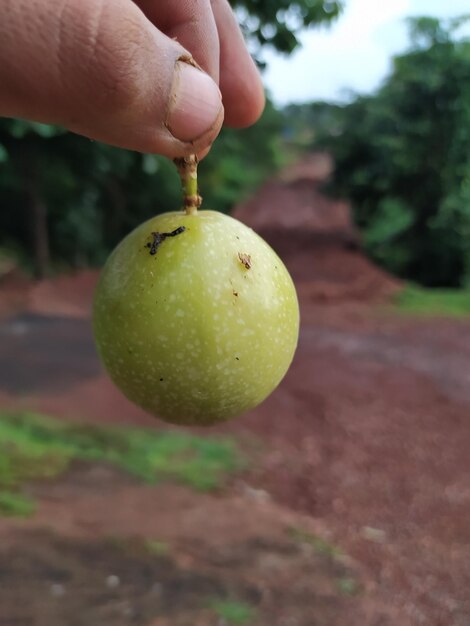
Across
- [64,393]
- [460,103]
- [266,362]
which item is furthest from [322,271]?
[266,362]

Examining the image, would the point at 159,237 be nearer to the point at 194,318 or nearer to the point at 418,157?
the point at 194,318

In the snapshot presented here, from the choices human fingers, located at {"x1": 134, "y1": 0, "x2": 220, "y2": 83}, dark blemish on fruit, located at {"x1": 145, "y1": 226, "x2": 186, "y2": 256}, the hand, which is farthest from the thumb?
human fingers, located at {"x1": 134, "y1": 0, "x2": 220, "y2": 83}

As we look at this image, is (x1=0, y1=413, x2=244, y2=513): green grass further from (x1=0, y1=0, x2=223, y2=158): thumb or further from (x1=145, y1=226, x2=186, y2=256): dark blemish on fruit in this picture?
(x1=0, y1=0, x2=223, y2=158): thumb

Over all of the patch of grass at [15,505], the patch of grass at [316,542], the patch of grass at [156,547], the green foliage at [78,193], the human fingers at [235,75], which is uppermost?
the human fingers at [235,75]

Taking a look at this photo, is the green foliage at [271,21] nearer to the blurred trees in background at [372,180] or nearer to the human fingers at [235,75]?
the human fingers at [235,75]

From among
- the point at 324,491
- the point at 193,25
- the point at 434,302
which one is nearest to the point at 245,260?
the point at 193,25

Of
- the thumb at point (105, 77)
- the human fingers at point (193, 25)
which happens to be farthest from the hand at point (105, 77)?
the human fingers at point (193, 25)
